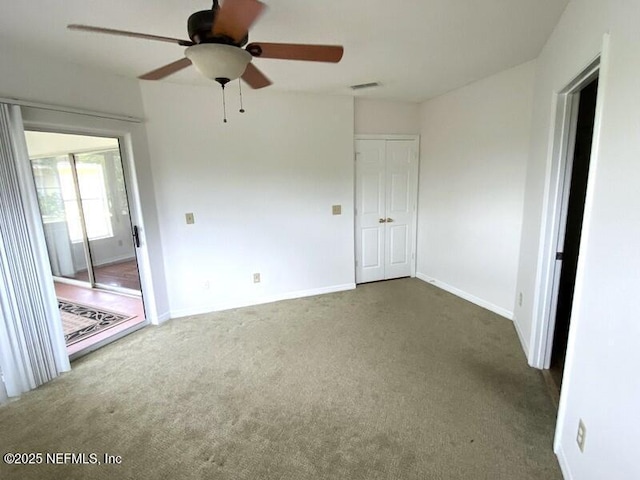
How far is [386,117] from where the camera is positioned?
4.21 metres

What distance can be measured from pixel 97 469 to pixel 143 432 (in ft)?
0.89

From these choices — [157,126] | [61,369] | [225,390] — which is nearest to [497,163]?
[225,390]

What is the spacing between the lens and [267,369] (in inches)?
101

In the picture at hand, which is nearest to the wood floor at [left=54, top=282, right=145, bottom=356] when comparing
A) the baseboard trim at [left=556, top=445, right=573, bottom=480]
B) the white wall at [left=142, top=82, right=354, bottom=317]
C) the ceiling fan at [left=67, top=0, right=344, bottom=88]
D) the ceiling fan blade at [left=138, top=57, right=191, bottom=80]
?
the white wall at [left=142, top=82, right=354, bottom=317]

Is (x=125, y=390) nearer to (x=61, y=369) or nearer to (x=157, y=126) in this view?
(x=61, y=369)

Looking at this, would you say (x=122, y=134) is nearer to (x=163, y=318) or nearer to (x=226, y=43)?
(x=163, y=318)

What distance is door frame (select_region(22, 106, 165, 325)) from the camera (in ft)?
8.00

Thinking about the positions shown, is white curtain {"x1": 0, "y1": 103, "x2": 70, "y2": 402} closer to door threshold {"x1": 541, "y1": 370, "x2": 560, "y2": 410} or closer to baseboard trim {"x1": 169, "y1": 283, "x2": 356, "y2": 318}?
baseboard trim {"x1": 169, "y1": 283, "x2": 356, "y2": 318}

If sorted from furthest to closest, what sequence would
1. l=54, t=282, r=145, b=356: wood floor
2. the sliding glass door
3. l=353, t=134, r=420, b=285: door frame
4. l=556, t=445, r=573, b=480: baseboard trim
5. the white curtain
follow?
l=353, t=134, r=420, b=285: door frame, the sliding glass door, l=54, t=282, r=145, b=356: wood floor, the white curtain, l=556, t=445, r=573, b=480: baseboard trim

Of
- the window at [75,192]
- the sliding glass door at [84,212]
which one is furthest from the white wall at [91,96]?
the window at [75,192]

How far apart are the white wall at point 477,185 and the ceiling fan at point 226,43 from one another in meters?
2.22

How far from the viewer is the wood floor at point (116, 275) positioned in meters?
4.27

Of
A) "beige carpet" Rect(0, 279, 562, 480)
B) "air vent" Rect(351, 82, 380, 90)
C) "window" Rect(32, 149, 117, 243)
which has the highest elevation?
"air vent" Rect(351, 82, 380, 90)

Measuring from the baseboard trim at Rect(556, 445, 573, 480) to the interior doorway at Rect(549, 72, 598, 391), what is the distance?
652mm
